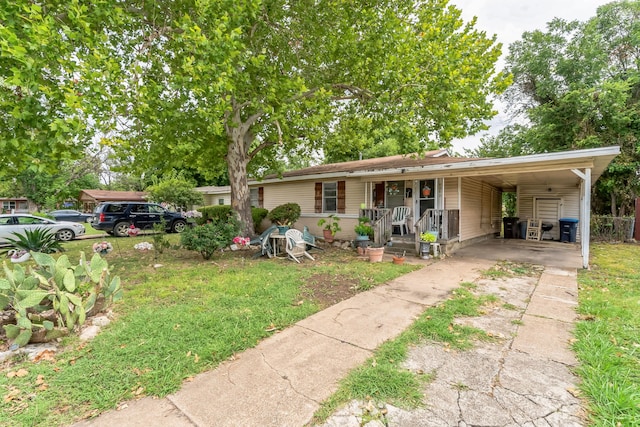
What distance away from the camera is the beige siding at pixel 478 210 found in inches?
388

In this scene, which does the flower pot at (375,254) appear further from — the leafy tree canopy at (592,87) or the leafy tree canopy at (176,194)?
the leafy tree canopy at (176,194)

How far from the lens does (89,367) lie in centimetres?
257

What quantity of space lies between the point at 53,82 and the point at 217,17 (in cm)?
356

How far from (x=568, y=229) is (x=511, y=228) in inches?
76.5

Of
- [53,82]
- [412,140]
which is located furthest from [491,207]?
[53,82]

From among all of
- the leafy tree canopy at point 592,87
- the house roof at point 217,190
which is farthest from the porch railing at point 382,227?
the house roof at point 217,190

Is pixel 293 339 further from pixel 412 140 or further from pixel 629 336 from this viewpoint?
pixel 412 140

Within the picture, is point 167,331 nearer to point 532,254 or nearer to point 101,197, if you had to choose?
point 532,254

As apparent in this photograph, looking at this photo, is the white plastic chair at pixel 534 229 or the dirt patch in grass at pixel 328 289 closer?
the dirt patch in grass at pixel 328 289

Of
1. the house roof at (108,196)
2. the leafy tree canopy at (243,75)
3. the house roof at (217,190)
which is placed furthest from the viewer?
the house roof at (108,196)

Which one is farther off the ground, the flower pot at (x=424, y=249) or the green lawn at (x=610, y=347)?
the flower pot at (x=424, y=249)

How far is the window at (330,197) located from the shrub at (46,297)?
8.59 meters

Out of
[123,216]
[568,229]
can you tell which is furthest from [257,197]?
[568,229]

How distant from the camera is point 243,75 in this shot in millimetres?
7281
